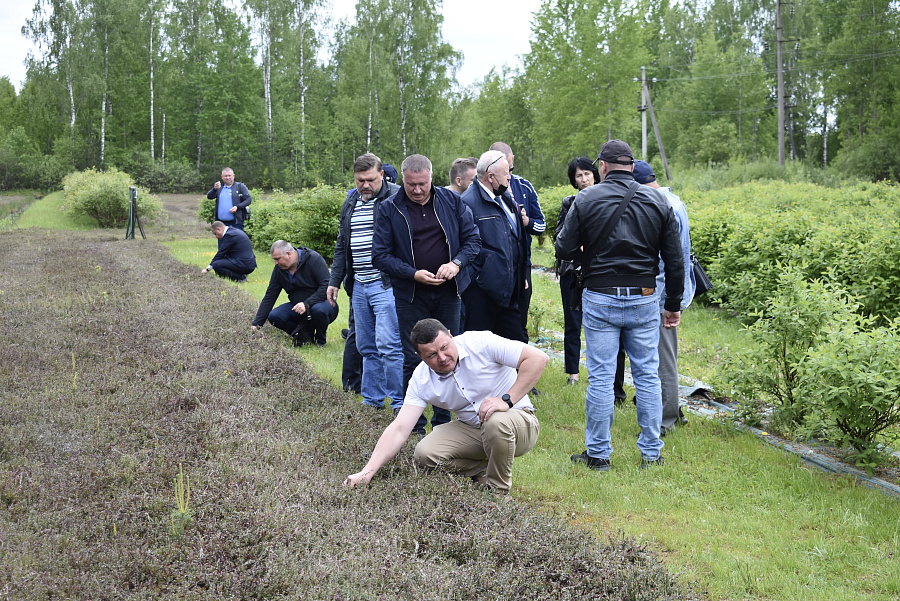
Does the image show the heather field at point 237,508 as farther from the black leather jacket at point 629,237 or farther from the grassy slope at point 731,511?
the black leather jacket at point 629,237

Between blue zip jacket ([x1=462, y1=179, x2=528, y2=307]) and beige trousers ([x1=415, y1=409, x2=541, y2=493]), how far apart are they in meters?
1.55

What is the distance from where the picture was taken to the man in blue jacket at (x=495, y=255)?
5762 millimetres

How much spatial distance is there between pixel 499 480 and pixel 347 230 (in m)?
2.77

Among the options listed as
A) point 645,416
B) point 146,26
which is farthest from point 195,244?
point 146,26

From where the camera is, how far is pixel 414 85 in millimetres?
45906

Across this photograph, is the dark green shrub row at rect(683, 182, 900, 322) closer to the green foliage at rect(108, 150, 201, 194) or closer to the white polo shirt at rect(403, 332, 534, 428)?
the white polo shirt at rect(403, 332, 534, 428)

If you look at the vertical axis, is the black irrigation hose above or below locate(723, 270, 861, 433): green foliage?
below

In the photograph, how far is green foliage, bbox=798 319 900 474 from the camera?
4434 millimetres

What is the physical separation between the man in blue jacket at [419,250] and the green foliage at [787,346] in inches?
93.1

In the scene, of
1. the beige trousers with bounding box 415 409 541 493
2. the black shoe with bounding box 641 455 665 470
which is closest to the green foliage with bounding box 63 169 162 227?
the beige trousers with bounding box 415 409 541 493

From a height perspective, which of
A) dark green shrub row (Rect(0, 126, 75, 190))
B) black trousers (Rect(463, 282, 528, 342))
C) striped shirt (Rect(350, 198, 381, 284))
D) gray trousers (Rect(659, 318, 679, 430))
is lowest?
gray trousers (Rect(659, 318, 679, 430))

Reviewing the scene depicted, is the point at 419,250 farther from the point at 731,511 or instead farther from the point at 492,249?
the point at 731,511

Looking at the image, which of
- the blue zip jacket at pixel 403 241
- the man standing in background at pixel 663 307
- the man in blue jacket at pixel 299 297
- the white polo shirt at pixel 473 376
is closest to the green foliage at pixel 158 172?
the man in blue jacket at pixel 299 297

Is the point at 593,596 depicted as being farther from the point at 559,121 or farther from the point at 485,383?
the point at 559,121
